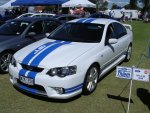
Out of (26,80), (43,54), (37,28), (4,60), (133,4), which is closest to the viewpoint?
(26,80)

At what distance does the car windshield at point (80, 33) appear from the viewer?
20.7 feet

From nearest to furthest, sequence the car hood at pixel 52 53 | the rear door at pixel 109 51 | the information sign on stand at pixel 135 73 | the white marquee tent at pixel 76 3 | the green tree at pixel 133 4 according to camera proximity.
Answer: the information sign on stand at pixel 135 73
the car hood at pixel 52 53
the rear door at pixel 109 51
the white marquee tent at pixel 76 3
the green tree at pixel 133 4

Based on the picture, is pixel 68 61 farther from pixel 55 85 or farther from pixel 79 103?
pixel 79 103

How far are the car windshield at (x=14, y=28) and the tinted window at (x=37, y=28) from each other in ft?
0.57

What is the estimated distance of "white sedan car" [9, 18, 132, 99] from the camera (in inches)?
199

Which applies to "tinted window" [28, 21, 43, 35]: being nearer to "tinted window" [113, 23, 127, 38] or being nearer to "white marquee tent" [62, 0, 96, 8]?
"tinted window" [113, 23, 127, 38]

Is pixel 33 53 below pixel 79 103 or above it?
above

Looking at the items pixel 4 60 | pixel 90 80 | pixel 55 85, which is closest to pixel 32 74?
pixel 55 85

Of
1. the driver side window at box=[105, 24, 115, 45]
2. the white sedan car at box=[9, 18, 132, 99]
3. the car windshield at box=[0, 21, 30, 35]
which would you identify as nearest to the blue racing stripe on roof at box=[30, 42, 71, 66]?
the white sedan car at box=[9, 18, 132, 99]

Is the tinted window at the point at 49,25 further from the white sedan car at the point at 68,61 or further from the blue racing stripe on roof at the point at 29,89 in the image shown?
the blue racing stripe on roof at the point at 29,89

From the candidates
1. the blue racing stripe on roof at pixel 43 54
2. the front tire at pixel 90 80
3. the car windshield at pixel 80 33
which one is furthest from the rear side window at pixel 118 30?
the blue racing stripe on roof at pixel 43 54

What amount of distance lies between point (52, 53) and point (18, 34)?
2.75 meters

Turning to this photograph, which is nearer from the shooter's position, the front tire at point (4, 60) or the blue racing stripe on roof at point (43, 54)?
the blue racing stripe on roof at point (43, 54)

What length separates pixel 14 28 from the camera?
27.0ft
